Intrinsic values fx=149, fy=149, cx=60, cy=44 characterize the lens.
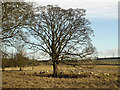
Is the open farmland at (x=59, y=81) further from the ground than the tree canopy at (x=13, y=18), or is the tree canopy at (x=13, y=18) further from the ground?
the tree canopy at (x=13, y=18)

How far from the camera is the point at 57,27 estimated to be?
739 inches

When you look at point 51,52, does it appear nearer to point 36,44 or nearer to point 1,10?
point 36,44

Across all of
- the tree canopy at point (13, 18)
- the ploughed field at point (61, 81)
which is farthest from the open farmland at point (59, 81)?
the tree canopy at point (13, 18)

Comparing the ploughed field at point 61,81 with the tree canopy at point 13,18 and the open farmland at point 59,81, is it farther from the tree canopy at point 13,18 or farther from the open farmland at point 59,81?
the tree canopy at point 13,18

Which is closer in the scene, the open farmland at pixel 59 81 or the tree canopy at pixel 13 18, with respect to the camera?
the open farmland at pixel 59 81

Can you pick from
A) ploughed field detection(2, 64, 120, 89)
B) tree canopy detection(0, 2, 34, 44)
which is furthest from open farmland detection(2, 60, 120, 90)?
tree canopy detection(0, 2, 34, 44)

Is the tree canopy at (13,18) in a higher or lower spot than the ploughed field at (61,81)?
higher

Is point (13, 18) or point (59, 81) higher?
point (13, 18)

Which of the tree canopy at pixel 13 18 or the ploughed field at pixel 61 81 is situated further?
the tree canopy at pixel 13 18

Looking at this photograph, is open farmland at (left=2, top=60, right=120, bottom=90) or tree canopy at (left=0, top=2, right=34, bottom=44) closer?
open farmland at (left=2, top=60, right=120, bottom=90)

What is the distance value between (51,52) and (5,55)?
6695mm

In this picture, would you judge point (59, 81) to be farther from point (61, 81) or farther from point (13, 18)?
point (13, 18)

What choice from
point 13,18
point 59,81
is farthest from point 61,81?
point 13,18

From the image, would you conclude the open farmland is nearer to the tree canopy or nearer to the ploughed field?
the ploughed field
